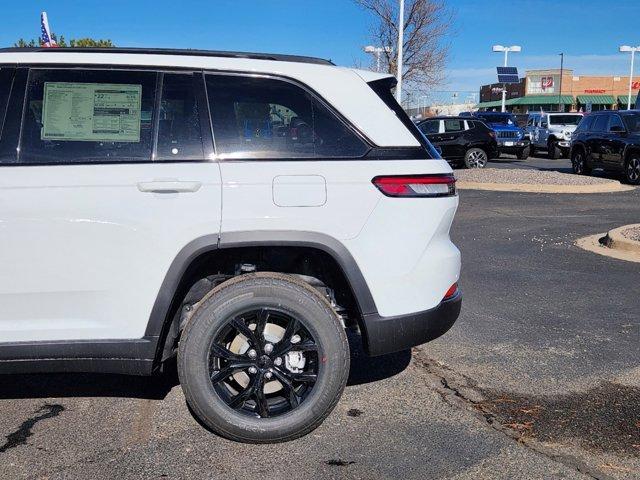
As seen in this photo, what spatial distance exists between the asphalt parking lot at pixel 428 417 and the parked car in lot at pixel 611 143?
12677 millimetres

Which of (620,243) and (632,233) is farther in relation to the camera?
(632,233)

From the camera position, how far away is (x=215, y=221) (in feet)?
11.2

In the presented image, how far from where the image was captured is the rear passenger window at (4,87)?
350cm

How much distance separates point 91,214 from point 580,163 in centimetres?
1912

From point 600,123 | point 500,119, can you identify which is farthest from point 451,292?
point 500,119

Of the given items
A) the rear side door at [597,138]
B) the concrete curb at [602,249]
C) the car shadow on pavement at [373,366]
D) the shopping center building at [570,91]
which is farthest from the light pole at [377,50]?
the shopping center building at [570,91]

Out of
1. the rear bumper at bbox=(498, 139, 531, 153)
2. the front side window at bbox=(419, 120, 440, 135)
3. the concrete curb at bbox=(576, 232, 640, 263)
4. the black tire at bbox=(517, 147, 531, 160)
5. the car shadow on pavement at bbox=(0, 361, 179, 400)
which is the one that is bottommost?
the car shadow on pavement at bbox=(0, 361, 179, 400)

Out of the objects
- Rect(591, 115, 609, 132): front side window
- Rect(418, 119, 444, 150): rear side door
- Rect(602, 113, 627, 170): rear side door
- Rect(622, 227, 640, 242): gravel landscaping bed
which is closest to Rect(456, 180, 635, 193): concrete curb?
Rect(602, 113, 627, 170): rear side door

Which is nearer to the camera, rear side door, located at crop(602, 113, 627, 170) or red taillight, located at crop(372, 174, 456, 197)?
red taillight, located at crop(372, 174, 456, 197)

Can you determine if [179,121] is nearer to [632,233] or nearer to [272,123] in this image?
[272,123]

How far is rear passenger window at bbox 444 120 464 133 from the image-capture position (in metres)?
22.2

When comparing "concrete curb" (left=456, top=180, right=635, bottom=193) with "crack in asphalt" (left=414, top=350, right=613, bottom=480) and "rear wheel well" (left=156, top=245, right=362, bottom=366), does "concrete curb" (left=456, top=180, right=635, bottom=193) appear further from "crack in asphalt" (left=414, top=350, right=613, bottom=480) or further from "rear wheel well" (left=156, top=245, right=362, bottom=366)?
"rear wheel well" (left=156, top=245, right=362, bottom=366)

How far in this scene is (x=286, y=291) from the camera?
3490 mm

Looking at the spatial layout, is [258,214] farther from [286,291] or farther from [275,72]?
[275,72]
